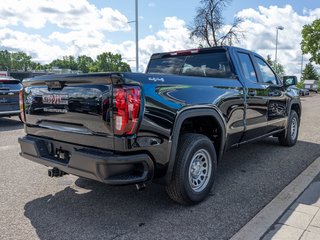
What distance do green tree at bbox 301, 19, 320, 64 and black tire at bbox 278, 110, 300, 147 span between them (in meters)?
51.4

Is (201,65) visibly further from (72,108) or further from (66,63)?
(66,63)

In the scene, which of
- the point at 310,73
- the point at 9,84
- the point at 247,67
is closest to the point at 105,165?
the point at 247,67

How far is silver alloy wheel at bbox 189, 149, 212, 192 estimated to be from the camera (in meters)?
3.77

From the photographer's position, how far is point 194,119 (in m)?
3.88

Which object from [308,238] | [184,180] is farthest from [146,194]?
[308,238]

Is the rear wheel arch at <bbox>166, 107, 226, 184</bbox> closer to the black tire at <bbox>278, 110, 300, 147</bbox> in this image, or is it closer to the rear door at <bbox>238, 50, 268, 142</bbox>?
the rear door at <bbox>238, 50, 268, 142</bbox>

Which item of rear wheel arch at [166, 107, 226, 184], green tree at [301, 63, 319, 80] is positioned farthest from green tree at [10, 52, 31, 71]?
rear wheel arch at [166, 107, 226, 184]

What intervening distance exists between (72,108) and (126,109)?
0.69 metres

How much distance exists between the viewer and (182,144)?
3574 mm

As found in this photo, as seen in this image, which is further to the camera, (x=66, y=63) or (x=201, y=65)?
(x=66, y=63)

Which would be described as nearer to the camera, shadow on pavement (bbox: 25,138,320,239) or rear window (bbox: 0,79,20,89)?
shadow on pavement (bbox: 25,138,320,239)

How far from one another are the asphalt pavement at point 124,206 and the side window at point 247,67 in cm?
145

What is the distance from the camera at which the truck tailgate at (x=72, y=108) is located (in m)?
3.04

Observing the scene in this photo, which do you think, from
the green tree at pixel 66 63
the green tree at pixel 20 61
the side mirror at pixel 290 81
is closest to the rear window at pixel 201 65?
the side mirror at pixel 290 81
